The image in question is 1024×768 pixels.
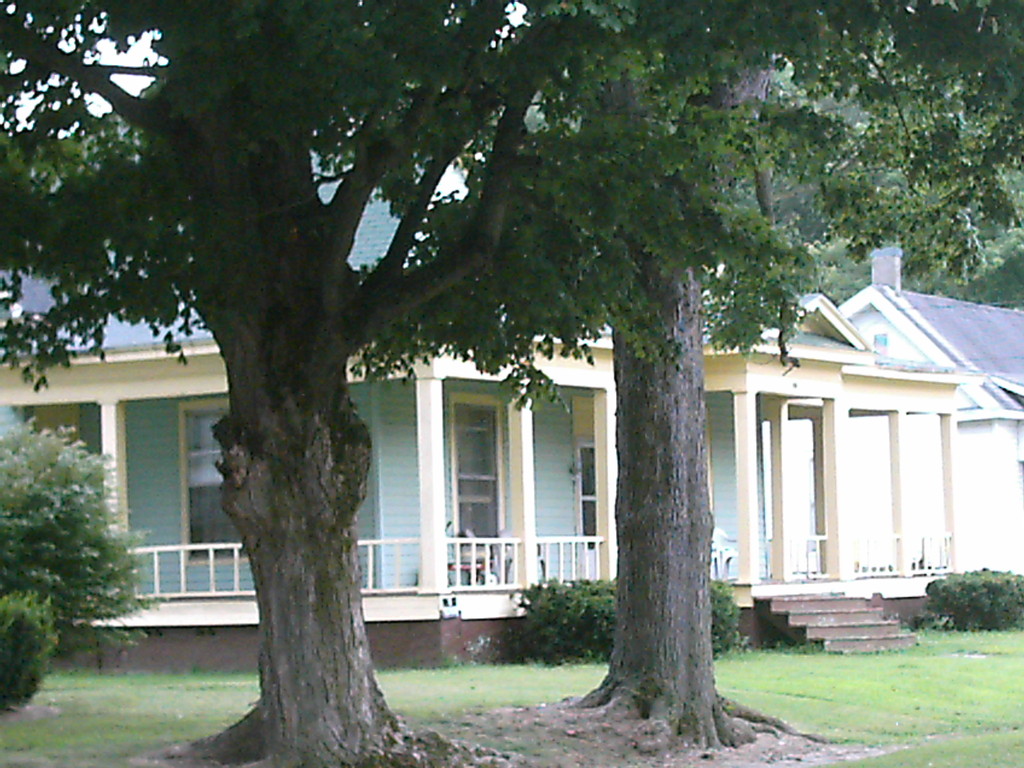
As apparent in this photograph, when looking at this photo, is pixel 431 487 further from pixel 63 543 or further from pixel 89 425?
pixel 89 425

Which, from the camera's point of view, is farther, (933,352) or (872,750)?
(933,352)

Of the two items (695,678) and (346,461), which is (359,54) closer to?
(346,461)

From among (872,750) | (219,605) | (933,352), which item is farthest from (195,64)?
(933,352)

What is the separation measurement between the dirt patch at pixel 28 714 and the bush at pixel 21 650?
7cm

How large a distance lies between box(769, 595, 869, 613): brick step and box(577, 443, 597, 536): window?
11.7ft

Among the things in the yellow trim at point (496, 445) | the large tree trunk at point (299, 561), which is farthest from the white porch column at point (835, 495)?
the large tree trunk at point (299, 561)

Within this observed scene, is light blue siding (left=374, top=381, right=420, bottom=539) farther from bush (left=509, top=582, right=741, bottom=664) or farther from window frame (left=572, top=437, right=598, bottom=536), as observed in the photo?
window frame (left=572, top=437, right=598, bottom=536)

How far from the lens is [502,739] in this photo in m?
14.6

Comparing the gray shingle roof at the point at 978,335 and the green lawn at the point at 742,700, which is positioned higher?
the gray shingle roof at the point at 978,335

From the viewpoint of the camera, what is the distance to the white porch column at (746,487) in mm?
25812

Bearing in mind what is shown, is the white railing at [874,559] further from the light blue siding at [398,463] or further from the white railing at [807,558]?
the light blue siding at [398,463]

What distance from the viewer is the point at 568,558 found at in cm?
2677

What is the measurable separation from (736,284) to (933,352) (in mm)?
20821

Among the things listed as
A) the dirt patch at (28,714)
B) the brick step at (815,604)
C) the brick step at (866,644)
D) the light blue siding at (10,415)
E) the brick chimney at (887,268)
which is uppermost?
the brick chimney at (887,268)
